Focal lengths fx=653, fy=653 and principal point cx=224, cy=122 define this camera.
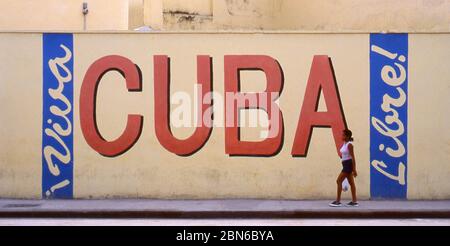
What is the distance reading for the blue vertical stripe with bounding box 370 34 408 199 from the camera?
44.0 feet

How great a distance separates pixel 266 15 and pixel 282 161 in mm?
7248

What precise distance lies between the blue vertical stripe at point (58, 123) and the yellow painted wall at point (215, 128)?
13 cm

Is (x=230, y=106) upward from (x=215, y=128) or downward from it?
upward

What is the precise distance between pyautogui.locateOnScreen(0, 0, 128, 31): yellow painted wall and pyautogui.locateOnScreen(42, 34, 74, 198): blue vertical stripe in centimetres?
600

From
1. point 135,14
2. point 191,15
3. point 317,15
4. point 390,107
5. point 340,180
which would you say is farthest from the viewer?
point 135,14

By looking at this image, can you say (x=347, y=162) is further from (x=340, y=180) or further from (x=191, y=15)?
(x=191, y=15)

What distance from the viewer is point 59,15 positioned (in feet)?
65.0

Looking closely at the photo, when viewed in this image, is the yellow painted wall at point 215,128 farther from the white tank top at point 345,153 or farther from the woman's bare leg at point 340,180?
the white tank top at point 345,153

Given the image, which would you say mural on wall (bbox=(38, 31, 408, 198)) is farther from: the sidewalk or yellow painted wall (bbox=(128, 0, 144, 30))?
yellow painted wall (bbox=(128, 0, 144, 30))

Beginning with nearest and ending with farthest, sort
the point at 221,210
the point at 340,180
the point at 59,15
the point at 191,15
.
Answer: the point at 221,210 → the point at 340,180 → the point at 191,15 → the point at 59,15

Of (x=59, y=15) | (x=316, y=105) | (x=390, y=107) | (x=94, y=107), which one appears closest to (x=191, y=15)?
(x=59, y=15)

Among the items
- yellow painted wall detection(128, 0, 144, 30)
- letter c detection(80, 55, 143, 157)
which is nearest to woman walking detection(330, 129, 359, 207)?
letter c detection(80, 55, 143, 157)

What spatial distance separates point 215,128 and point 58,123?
3277mm
